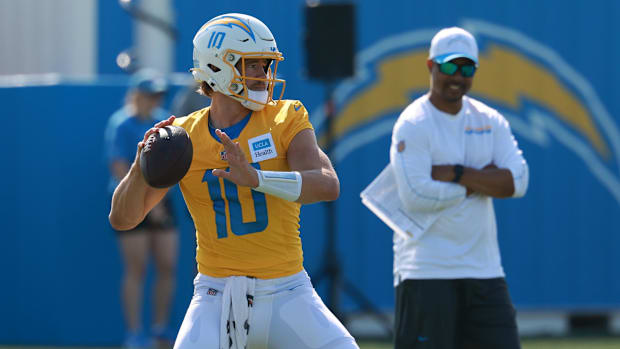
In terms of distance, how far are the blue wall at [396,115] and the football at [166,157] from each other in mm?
4519

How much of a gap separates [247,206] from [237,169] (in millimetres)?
314

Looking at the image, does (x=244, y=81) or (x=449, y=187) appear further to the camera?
(x=449, y=187)

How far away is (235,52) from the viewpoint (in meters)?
3.61

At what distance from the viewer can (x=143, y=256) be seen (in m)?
7.22

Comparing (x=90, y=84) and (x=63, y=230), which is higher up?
(x=90, y=84)

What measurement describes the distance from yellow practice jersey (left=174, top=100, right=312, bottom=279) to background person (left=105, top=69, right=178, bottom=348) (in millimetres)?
3570

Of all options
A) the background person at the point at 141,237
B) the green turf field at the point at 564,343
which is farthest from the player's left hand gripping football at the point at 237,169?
the green turf field at the point at 564,343

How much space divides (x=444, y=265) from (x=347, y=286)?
3.42 m

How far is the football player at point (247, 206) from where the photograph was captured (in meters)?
3.51

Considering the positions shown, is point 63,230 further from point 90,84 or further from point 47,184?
point 90,84

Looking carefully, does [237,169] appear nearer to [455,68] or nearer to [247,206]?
[247,206]

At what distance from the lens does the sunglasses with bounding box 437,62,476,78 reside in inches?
188

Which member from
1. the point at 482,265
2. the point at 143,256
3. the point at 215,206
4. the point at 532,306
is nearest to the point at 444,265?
the point at 482,265

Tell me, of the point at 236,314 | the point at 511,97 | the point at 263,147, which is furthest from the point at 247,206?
the point at 511,97
